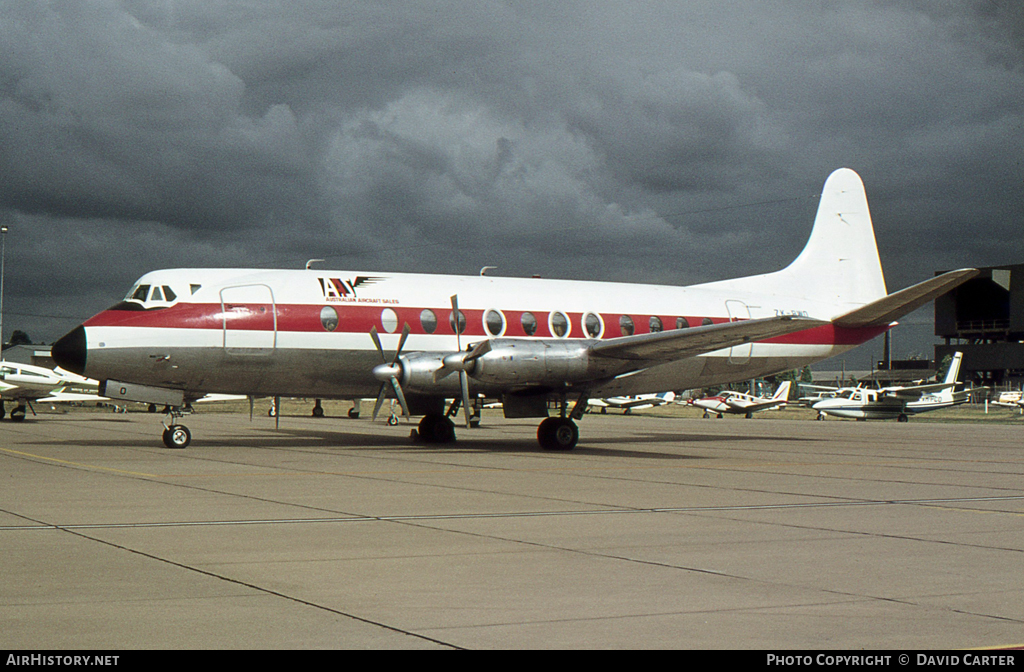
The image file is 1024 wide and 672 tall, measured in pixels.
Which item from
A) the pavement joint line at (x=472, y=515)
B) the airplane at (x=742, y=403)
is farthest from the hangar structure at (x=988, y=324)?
the pavement joint line at (x=472, y=515)

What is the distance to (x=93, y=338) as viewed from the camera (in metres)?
20.5

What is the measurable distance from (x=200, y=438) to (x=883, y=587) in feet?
75.9

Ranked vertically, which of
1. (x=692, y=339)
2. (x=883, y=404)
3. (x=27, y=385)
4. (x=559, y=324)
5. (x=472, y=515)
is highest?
(x=559, y=324)

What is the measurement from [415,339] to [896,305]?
1450cm

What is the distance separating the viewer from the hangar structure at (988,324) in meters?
111

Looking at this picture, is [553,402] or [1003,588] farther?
[553,402]

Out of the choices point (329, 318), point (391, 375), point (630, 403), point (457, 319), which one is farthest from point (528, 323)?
point (630, 403)

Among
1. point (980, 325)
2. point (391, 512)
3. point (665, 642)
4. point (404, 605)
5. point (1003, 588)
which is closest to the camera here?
point (665, 642)

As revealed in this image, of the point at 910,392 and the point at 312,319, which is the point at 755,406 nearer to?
the point at 910,392

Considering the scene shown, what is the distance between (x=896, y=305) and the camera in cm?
2783

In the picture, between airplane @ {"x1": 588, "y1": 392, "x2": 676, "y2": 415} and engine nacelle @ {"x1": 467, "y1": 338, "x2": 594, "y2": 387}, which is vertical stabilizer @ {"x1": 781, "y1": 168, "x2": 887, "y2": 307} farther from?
airplane @ {"x1": 588, "y1": 392, "x2": 676, "y2": 415}

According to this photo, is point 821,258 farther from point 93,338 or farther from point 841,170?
point 93,338

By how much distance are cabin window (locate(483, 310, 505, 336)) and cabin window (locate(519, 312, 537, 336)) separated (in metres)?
0.56

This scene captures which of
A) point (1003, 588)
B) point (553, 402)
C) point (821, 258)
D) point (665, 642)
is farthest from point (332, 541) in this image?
point (821, 258)
